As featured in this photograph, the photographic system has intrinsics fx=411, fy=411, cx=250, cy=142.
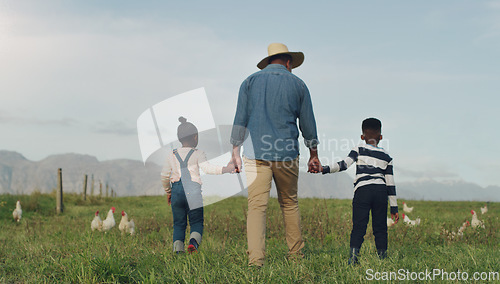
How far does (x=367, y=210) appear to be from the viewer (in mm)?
5562

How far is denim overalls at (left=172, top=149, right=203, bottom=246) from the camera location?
6.18 m

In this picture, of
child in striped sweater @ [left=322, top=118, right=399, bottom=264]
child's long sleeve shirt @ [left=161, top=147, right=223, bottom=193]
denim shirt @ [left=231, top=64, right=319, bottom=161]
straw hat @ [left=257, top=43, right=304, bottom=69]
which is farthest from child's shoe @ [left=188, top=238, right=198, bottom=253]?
straw hat @ [left=257, top=43, right=304, bottom=69]

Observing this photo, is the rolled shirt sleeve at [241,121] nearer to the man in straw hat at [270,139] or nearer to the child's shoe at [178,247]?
the man in straw hat at [270,139]

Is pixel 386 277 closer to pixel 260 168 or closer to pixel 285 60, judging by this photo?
pixel 260 168

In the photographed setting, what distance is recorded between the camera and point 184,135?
6.30m

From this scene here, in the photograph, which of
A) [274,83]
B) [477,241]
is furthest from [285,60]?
[477,241]

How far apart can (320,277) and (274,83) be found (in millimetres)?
2389

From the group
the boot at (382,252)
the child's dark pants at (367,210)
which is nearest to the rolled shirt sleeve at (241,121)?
the child's dark pants at (367,210)

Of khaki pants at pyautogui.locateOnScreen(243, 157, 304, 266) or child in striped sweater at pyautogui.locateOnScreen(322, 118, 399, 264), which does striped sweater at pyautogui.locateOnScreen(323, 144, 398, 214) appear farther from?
khaki pants at pyautogui.locateOnScreen(243, 157, 304, 266)

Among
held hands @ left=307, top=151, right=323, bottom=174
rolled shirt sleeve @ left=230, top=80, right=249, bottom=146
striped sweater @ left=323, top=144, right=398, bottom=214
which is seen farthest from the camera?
striped sweater @ left=323, top=144, right=398, bottom=214

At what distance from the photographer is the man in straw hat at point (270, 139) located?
511 cm

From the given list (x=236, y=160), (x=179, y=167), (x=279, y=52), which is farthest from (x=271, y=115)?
(x=179, y=167)

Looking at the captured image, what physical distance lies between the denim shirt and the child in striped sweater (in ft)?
2.57

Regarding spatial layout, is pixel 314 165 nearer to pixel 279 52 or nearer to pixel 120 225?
pixel 279 52
